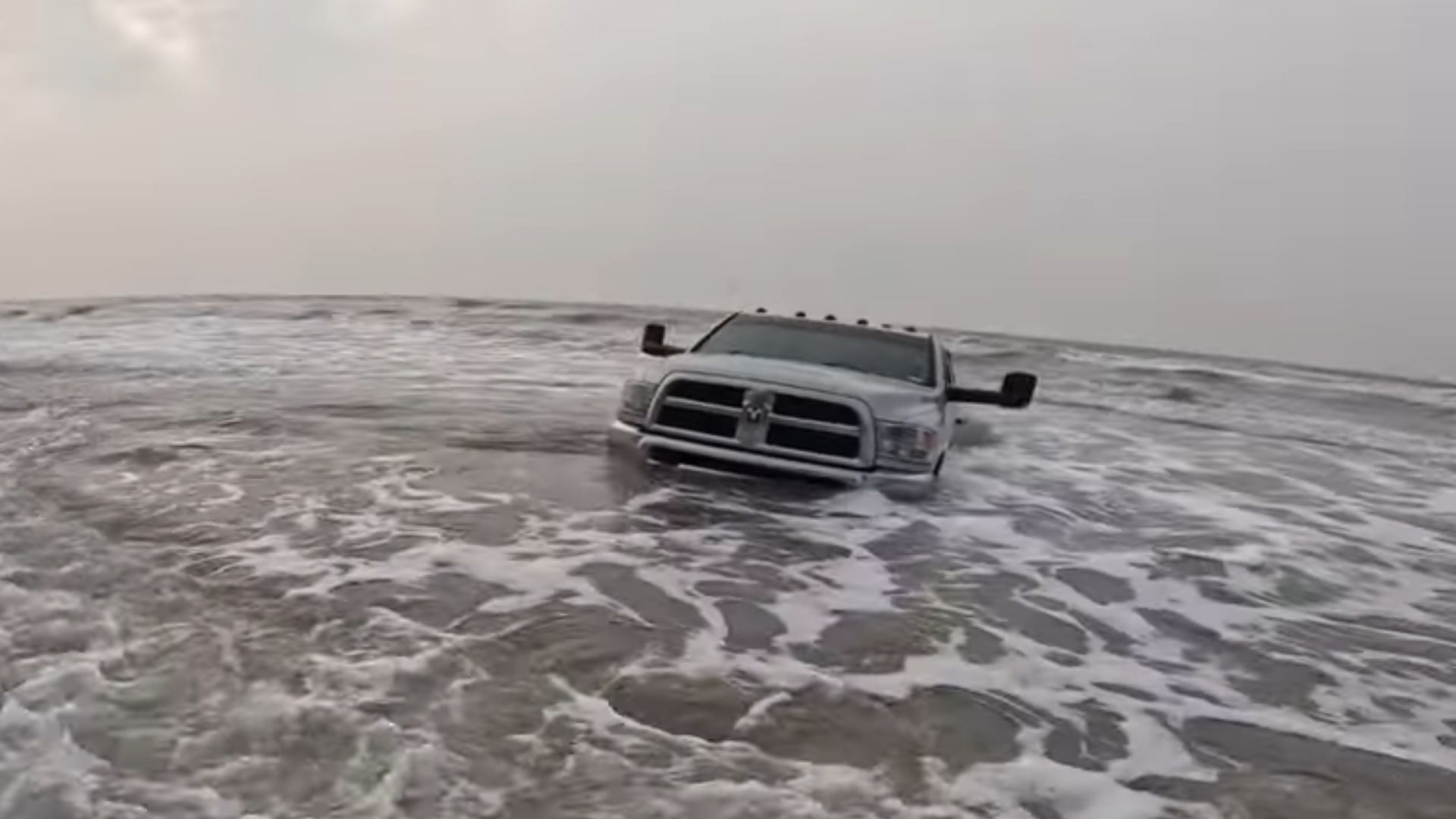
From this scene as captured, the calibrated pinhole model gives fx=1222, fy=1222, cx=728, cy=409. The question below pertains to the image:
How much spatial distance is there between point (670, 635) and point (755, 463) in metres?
2.77

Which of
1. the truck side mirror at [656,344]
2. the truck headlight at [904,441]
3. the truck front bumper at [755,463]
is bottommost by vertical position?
the truck front bumper at [755,463]

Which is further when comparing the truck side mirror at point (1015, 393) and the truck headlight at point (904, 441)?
the truck side mirror at point (1015, 393)

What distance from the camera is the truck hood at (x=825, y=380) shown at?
322 inches

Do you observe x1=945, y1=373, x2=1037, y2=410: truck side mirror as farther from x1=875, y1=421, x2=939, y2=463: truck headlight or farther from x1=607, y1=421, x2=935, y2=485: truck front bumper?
x1=607, y1=421, x2=935, y2=485: truck front bumper

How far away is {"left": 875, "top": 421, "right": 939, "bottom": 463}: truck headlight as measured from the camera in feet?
26.8

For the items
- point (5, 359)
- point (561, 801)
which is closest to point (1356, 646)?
point (561, 801)

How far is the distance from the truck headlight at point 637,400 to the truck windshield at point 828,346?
0.78 meters

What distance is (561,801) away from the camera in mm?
3674

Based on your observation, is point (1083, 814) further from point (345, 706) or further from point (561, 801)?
Answer: point (345, 706)

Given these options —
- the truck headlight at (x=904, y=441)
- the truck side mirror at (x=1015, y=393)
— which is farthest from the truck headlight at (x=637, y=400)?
the truck side mirror at (x=1015, y=393)

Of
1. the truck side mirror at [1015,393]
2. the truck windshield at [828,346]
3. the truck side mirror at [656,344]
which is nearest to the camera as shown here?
the truck side mirror at [1015,393]

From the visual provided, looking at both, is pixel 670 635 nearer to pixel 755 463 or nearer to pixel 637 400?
pixel 755 463

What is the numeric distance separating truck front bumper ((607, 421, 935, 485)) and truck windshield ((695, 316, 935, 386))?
1013 mm

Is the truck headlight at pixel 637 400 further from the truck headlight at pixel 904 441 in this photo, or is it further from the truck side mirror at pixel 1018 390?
the truck side mirror at pixel 1018 390
